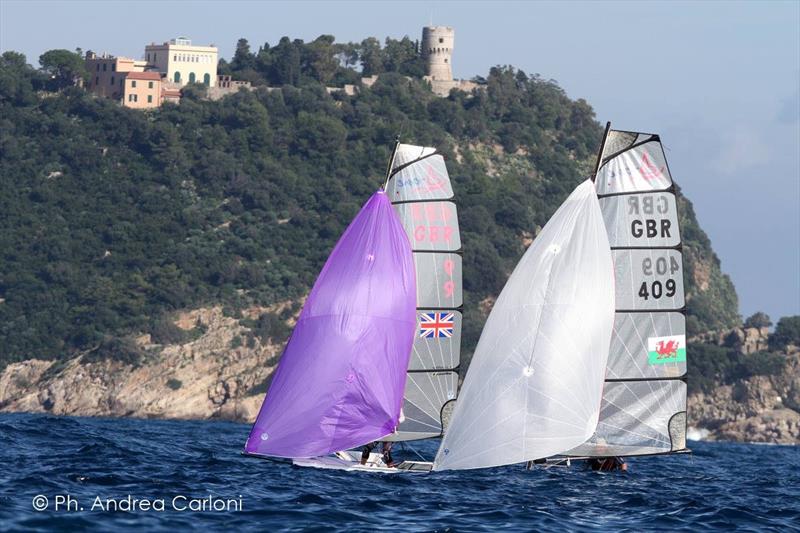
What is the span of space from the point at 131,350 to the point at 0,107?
4227 cm

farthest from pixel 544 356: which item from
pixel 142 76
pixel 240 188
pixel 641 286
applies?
pixel 142 76

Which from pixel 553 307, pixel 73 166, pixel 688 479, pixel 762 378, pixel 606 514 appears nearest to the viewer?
pixel 606 514

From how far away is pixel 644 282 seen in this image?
33000mm

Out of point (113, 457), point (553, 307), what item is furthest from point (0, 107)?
point (553, 307)

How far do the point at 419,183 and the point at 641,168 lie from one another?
5.46 metres

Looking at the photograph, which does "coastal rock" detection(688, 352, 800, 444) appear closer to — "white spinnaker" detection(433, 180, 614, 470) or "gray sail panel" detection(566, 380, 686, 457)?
"gray sail panel" detection(566, 380, 686, 457)

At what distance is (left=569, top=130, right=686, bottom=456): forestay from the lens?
33000 mm

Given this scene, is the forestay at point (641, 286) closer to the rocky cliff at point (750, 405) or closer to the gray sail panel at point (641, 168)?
the gray sail panel at point (641, 168)

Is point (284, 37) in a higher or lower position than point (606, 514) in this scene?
higher

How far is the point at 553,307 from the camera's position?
29906 mm

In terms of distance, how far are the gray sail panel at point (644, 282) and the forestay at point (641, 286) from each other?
0.07 feet

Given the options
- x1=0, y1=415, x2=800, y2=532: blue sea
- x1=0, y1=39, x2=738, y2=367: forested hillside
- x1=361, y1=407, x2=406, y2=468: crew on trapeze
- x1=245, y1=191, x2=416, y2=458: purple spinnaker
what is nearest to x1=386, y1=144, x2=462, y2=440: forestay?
x1=361, y1=407, x2=406, y2=468: crew on trapeze

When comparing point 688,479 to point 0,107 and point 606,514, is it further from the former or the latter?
point 0,107

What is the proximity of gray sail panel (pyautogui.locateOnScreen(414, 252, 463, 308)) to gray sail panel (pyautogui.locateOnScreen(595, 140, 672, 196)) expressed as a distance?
455 cm
